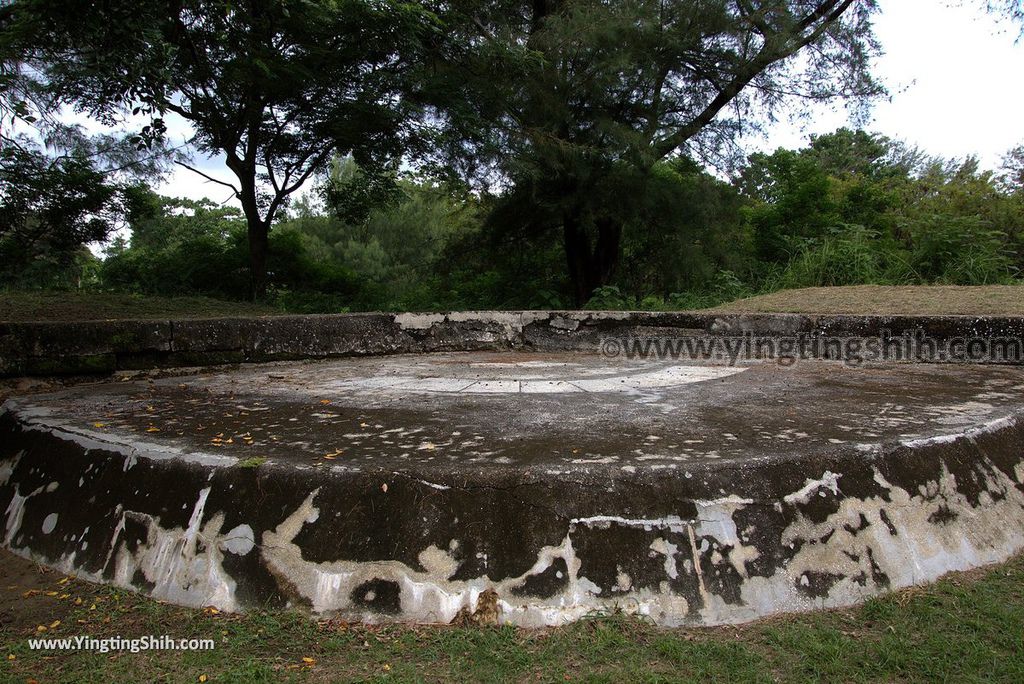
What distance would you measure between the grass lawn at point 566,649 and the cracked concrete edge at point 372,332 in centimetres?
196

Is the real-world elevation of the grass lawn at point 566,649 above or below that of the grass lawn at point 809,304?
below

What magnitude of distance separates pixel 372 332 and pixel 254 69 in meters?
4.52

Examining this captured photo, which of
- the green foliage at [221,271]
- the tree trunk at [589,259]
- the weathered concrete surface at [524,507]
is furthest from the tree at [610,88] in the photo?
the weathered concrete surface at [524,507]

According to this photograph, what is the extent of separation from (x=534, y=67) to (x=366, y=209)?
12.3 ft

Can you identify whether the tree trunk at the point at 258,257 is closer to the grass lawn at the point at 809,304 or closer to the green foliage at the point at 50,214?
the green foliage at the point at 50,214

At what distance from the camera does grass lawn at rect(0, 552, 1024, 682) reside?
4.10 feet

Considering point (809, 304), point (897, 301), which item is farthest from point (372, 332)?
point (897, 301)

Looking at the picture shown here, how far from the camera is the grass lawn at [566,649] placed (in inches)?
49.2

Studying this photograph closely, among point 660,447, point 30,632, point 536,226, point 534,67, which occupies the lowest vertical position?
point 30,632

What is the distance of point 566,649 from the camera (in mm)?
1316

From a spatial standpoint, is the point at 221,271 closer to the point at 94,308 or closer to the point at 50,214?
the point at 50,214

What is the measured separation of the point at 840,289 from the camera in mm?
5176

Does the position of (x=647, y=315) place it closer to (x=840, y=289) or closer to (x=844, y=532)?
(x=840, y=289)

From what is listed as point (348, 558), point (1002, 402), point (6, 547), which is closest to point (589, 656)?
point (348, 558)
